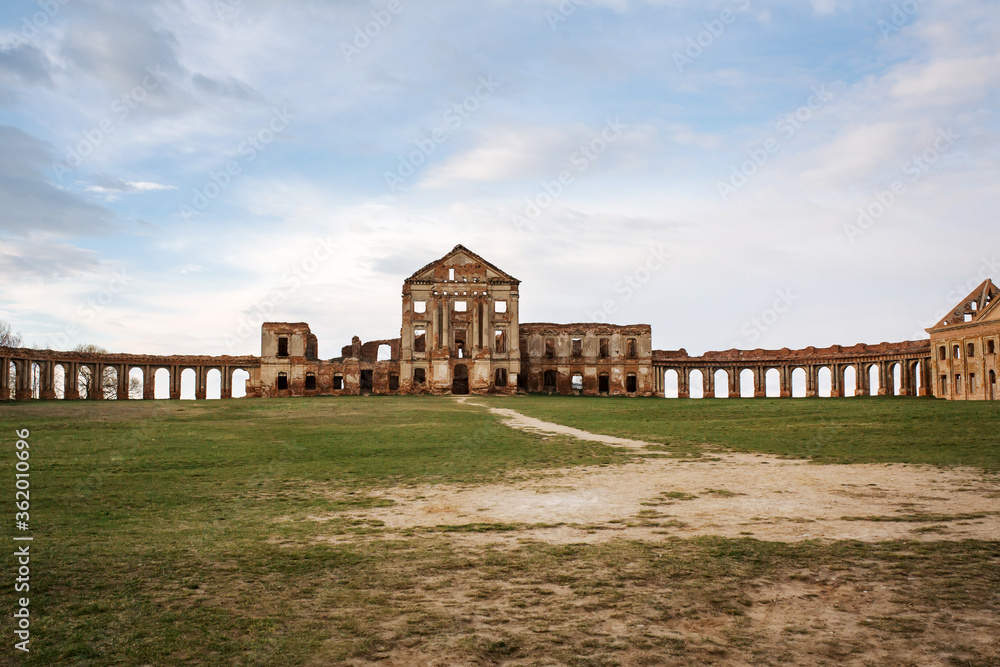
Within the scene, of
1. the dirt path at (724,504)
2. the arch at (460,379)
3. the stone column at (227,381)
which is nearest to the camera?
the dirt path at (724,504)

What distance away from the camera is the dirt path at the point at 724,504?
7.91m

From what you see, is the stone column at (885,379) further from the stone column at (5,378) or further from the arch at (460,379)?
the stone column at (5,378)

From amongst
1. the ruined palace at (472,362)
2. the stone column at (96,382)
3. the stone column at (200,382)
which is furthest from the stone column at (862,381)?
the stone column at (96,382)

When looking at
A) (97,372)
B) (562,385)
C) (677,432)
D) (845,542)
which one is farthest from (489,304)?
(845,542)

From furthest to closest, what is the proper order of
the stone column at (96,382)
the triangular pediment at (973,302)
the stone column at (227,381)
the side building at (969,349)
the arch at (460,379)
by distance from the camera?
the stone column at (227,381) < the arch at (460,379) < the stone column at (96,382) < the triangular pediment at (973,302) < the side building at (969,349)

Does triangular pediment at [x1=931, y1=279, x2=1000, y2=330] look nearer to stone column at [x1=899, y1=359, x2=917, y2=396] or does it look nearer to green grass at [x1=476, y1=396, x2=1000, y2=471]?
stone column at [x1=899, y1=359, x2=917, y2=396]

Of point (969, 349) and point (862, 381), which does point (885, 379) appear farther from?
point (969, 349)

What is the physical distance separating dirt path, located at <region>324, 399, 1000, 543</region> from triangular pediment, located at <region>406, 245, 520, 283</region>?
154 ft

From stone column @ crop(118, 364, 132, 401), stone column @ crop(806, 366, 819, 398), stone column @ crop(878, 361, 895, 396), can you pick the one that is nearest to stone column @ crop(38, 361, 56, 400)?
stone column @ crop(118, 364, 132, 401)

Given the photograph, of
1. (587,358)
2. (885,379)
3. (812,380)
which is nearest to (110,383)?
(587,358)

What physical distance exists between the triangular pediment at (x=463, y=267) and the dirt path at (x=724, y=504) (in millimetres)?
46804

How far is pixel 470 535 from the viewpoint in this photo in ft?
25.9

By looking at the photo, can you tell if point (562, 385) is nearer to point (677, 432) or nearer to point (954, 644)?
point (677, 432)

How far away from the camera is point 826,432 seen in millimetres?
19625
